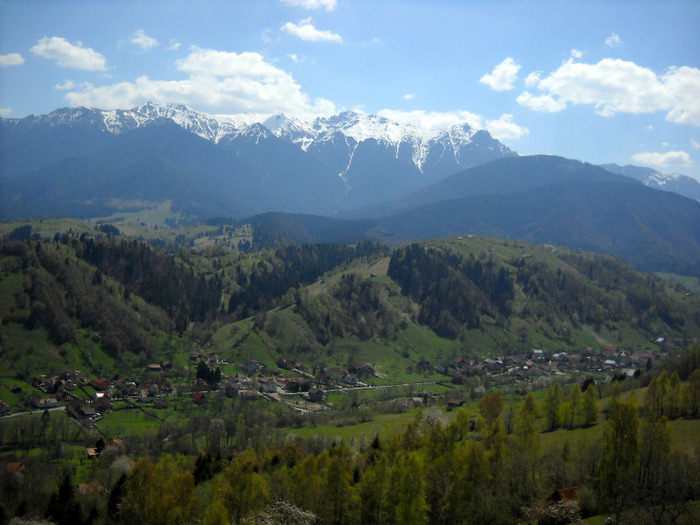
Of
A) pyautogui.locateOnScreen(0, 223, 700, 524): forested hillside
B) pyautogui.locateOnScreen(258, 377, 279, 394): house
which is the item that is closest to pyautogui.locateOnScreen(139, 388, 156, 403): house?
pyautogui.locateOnScreen(0, 223, 700, 524): forested hillside

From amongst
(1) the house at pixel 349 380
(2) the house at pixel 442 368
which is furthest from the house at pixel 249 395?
(2) the house at pixel 442 368

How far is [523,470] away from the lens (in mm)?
53594

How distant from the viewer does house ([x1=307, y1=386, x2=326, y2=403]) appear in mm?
129038

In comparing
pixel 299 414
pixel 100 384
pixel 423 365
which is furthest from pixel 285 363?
pixel 100 384

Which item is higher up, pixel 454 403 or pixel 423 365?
pixel 454 403

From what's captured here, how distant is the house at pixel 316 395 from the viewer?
129 metres

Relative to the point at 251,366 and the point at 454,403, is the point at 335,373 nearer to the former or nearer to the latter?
the point at 251,366

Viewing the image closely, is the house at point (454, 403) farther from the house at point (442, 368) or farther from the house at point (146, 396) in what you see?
the house at point (146, 396)

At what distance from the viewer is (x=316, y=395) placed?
13000cm

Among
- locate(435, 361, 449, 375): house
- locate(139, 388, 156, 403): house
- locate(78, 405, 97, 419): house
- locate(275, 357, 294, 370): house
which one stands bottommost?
locate(435, 361, 449, 375): house

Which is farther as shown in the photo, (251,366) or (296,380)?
(251,366)

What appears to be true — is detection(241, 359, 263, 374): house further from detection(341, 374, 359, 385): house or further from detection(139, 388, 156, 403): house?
detection(139, 388, 156, 403): house

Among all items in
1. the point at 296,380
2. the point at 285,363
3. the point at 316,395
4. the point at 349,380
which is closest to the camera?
the point at 316,395

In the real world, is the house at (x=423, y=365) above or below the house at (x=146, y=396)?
below
